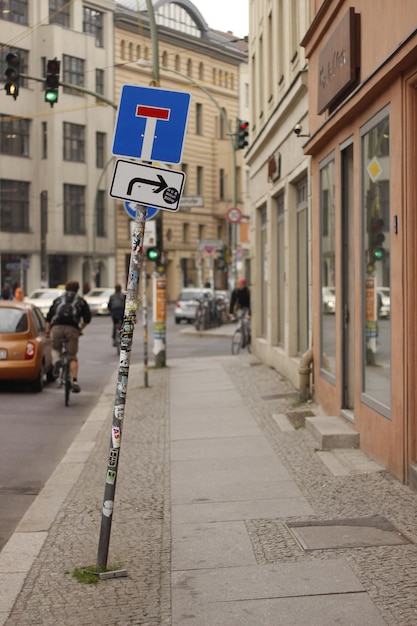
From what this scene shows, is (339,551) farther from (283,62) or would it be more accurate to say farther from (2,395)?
(283,62)

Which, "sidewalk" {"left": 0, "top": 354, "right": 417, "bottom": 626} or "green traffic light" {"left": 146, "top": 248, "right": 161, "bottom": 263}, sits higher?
"green traffic light" {"left": 146, "top": 248, "right": 161, "bottom": 263}

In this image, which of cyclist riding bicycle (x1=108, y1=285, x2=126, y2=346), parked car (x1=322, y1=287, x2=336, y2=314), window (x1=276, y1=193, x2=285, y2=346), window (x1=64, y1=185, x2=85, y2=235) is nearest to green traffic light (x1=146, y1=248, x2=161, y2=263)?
window (x1=276, y1=193, x2=285, y2=346)

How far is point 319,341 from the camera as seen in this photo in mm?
13414

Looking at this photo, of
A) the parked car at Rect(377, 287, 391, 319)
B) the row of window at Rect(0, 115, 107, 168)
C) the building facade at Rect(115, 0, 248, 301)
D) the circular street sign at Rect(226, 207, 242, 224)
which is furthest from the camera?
the building facade at Rect(115, 0, 248, 301)

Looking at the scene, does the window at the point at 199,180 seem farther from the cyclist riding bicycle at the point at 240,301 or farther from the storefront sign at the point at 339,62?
the storefront sign at the point at 339,62

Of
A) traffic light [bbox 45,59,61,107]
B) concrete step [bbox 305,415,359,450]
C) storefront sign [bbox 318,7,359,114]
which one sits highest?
traffic light [bbox 45,59,61,107]

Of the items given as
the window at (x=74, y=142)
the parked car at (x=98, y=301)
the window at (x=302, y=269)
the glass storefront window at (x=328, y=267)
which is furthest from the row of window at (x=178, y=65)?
the glass storefront window at (x=328, y=267)

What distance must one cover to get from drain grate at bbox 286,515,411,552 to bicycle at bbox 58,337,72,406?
28.8 feet

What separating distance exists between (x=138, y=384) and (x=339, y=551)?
12.4 m

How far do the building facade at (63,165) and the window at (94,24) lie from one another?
0.19 ft

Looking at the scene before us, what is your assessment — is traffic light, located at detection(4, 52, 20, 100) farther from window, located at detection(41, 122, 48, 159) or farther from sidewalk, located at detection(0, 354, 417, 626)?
window, located at detection(41, 122, 48, 159)

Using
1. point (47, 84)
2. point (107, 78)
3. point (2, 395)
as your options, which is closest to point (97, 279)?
point (107, 78)

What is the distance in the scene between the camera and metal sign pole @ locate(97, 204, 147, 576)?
6.08 metres

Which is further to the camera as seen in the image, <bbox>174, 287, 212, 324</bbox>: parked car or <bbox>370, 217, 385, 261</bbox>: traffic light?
<bbox>174, 287, 212, 324</bbox>: parked car
